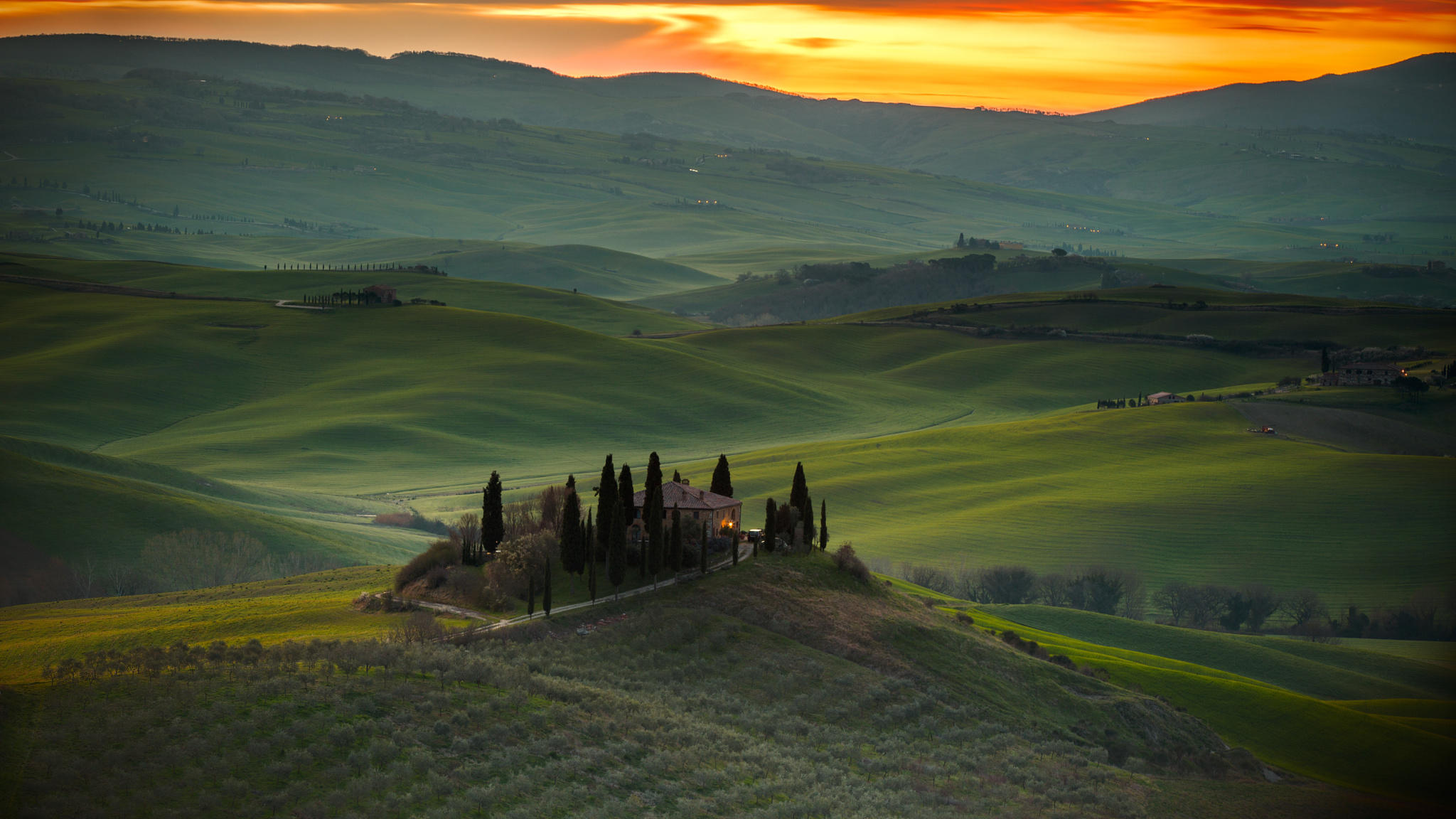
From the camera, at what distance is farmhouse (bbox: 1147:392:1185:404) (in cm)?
16938

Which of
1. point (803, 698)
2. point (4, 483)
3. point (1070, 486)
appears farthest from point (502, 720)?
point (1070, 486)

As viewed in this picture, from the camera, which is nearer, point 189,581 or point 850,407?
point 189,581

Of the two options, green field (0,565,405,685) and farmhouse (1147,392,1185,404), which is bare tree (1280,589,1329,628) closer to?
green field (0,565,405,685)

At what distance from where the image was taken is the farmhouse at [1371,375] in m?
160

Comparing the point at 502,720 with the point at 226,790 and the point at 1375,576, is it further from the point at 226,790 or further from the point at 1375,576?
the point at 1375,576

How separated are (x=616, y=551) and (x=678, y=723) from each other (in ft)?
42.2

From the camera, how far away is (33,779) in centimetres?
3153

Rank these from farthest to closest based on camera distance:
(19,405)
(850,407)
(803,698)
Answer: (850,407) < (19,405) < (803,698)

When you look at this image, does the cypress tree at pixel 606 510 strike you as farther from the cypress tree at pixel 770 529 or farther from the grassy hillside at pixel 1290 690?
the grassy hillside at pixel 1290 690

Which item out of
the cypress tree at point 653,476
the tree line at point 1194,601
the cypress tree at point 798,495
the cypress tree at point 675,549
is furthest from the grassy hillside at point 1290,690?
the cypress tree at point 653,476

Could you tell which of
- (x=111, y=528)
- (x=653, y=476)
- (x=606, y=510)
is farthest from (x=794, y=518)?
(x=111, y=528)

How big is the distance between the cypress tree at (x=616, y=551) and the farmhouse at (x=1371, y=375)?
130869 mm

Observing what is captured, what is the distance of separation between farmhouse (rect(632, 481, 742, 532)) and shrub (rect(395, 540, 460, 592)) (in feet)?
26.4

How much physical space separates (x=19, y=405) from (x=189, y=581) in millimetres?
75640
